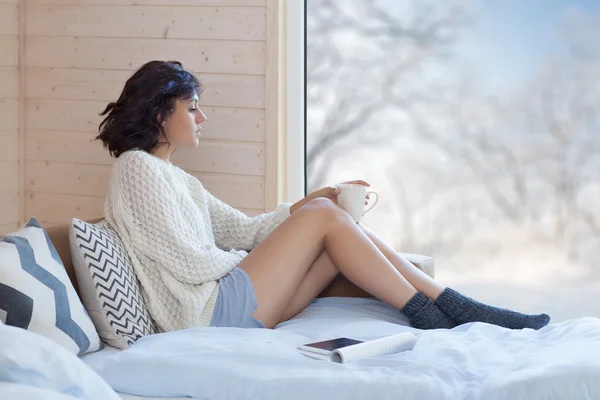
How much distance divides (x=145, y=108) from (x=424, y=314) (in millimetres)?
1040

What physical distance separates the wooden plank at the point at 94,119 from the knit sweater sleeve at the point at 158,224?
39.9 inches

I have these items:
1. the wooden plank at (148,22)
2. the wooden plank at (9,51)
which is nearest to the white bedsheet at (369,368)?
the wooden plank at (148,22)

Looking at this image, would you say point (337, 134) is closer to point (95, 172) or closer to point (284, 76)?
point (284, 76)

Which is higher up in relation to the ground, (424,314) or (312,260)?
(312,260)

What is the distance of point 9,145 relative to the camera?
3.73m

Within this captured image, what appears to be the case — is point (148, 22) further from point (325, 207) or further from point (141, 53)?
point (325, 207)

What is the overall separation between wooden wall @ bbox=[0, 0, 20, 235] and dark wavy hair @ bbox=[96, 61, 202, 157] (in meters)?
1.25

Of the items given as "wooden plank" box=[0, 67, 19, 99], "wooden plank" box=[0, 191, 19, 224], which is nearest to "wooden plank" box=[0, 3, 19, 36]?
A: "wooden plank" box=[0, 67, 19, 99]

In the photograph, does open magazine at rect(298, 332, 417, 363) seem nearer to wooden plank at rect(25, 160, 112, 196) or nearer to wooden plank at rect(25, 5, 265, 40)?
wooden plank at rect(25, 5, 265, 40)

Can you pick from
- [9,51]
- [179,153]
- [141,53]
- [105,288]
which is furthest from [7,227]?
[105,288]

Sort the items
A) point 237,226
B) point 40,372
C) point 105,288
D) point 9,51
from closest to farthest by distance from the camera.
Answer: point 40,372, point 105,288, point 237,226, point 9,51

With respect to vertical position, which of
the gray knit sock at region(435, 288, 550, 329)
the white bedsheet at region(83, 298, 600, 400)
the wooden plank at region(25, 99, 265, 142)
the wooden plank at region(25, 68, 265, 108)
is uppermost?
the wooden plank at region(25, 68, 265, 108)

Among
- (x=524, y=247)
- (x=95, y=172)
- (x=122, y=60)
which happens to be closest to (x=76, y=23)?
(x=122, y=60)

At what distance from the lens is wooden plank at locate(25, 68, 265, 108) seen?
337cm
